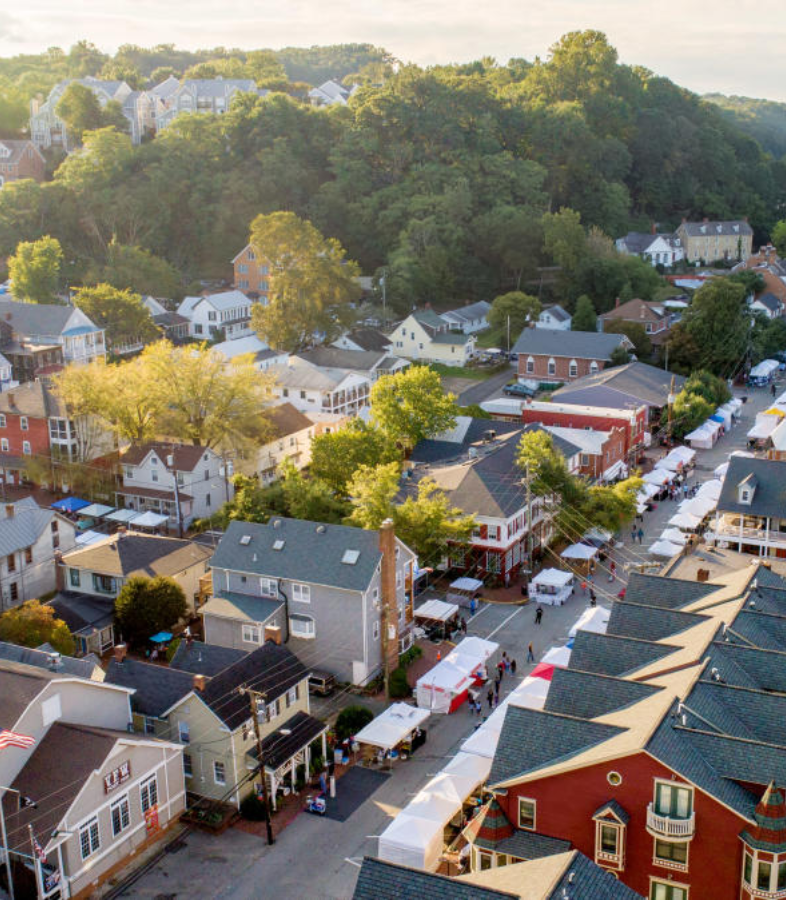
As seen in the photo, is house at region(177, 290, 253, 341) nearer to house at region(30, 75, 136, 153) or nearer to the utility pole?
house at region(30, 75, 136, 153)

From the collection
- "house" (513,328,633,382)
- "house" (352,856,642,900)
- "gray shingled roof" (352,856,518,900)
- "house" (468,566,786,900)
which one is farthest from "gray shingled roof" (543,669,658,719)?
"house" (513,328,633,382)

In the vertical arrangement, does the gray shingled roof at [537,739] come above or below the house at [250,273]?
below

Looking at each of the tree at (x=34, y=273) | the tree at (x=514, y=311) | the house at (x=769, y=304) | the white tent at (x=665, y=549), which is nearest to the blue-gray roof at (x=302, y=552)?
the white tent at (x=665, y=549)

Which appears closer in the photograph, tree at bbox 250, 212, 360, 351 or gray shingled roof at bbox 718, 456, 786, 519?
gray shingled roof at bbox 718, 456, 786, 519

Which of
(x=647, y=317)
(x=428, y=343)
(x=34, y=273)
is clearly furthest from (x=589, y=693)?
(x=34, y=273)

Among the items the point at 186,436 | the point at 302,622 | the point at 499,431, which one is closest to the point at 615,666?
the point at 302,622

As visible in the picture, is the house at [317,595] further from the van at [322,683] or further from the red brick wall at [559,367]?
the red brick wall at [559,367]
